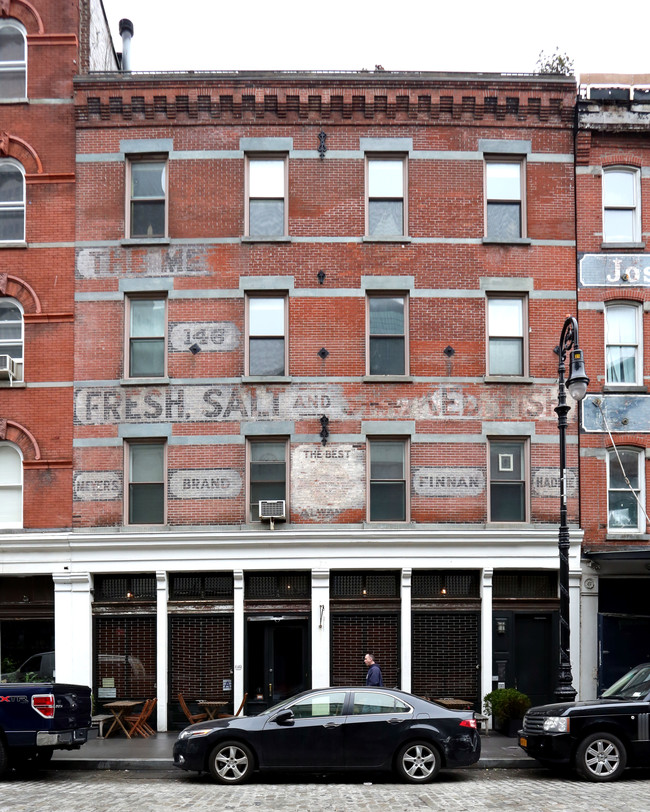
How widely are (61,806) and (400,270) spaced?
1351 centimetres

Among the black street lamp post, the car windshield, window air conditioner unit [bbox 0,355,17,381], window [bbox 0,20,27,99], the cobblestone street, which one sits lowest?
the cobblestone street

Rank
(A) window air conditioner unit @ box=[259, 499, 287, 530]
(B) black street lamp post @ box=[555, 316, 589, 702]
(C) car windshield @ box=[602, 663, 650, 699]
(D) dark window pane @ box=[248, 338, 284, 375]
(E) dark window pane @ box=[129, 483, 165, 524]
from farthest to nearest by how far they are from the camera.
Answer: (D) dark window pane @ box=[248, 338, 284, 375] < (E) dark window pane @ box=[129, 483, 165, 524] < (A) window air conditioner unit @ box=[259, 499, 287, 530] < (B) black street lamp post @ box=[555, 316, 589, 702] < (C) car windshield @ box=[602, 663, 650, 699]

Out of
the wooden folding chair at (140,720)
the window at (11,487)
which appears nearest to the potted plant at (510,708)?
the wooden folding chair at (140,720)

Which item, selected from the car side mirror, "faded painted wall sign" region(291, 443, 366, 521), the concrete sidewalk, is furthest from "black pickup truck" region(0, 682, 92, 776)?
"faded painted wall sign" region(291, 443, 366, 521)

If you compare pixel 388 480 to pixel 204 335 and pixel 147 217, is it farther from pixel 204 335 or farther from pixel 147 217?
pixel 147 217

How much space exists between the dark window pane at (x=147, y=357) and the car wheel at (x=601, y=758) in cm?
1215

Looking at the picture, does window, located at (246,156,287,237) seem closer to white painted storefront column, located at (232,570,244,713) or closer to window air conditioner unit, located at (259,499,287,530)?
window air conditioner unit, located at (259,499,287,530)

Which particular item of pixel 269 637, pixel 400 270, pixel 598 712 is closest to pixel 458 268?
pixel 400 270

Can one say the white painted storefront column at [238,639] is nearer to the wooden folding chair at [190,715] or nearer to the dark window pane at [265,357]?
the wooden folding chair at [190,715]

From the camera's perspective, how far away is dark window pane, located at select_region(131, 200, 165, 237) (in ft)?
75.2

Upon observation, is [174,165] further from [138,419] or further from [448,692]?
[448,692]

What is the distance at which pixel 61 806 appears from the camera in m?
13.3

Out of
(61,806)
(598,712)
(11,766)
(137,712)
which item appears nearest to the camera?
(61,806)

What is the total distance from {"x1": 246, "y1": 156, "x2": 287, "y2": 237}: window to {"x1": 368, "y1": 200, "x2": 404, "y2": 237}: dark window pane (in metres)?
1.97
